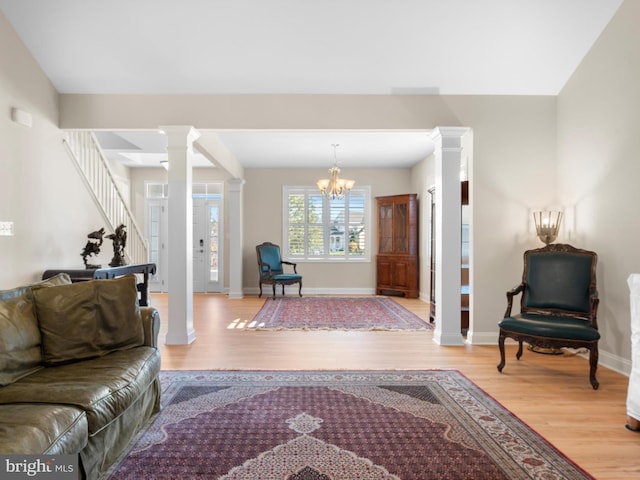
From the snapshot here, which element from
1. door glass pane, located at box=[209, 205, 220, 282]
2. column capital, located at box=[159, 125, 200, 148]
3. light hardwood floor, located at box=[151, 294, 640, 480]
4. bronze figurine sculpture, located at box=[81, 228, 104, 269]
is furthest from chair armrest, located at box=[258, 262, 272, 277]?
column capital, located at box=[159, 125, 200, 148]

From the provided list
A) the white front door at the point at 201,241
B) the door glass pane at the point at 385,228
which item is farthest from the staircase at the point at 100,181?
the door glass pane at the point at 385,228

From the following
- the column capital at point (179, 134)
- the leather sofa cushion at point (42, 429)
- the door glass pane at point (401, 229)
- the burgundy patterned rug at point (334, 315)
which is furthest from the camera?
the door glass pane at point (401, 229)

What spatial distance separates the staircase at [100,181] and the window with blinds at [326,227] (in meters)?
3.19

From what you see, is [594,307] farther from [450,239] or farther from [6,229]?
[6,229]

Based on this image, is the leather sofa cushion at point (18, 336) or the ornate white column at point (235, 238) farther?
the ornate white column at point (235, 238)

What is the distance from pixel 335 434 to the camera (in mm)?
2346

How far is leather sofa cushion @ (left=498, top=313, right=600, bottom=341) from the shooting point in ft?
10.4

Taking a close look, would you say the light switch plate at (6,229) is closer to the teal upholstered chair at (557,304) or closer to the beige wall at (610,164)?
the teal upholstered chair at (557,304)

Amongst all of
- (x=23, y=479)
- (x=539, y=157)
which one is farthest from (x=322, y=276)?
(x=23, y=479)

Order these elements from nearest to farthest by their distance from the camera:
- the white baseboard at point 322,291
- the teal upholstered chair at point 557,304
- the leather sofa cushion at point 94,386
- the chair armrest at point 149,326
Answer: the leather sofa cushion at point 94,386
the chair armrest at point 149,326
the teal upholstered chair at point 557,304
the white baseboard at point 322,291

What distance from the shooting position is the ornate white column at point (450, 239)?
4.43m

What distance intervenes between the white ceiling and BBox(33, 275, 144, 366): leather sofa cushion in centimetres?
236

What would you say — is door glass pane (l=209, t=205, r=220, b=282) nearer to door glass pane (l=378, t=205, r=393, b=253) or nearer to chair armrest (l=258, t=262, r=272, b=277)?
chair armrest (l=258, t=262, r=272, b=277)

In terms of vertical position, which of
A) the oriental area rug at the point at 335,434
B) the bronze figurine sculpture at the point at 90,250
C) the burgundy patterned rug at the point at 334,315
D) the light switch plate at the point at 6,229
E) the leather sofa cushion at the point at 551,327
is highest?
the light switch plate at the point at 6,229
